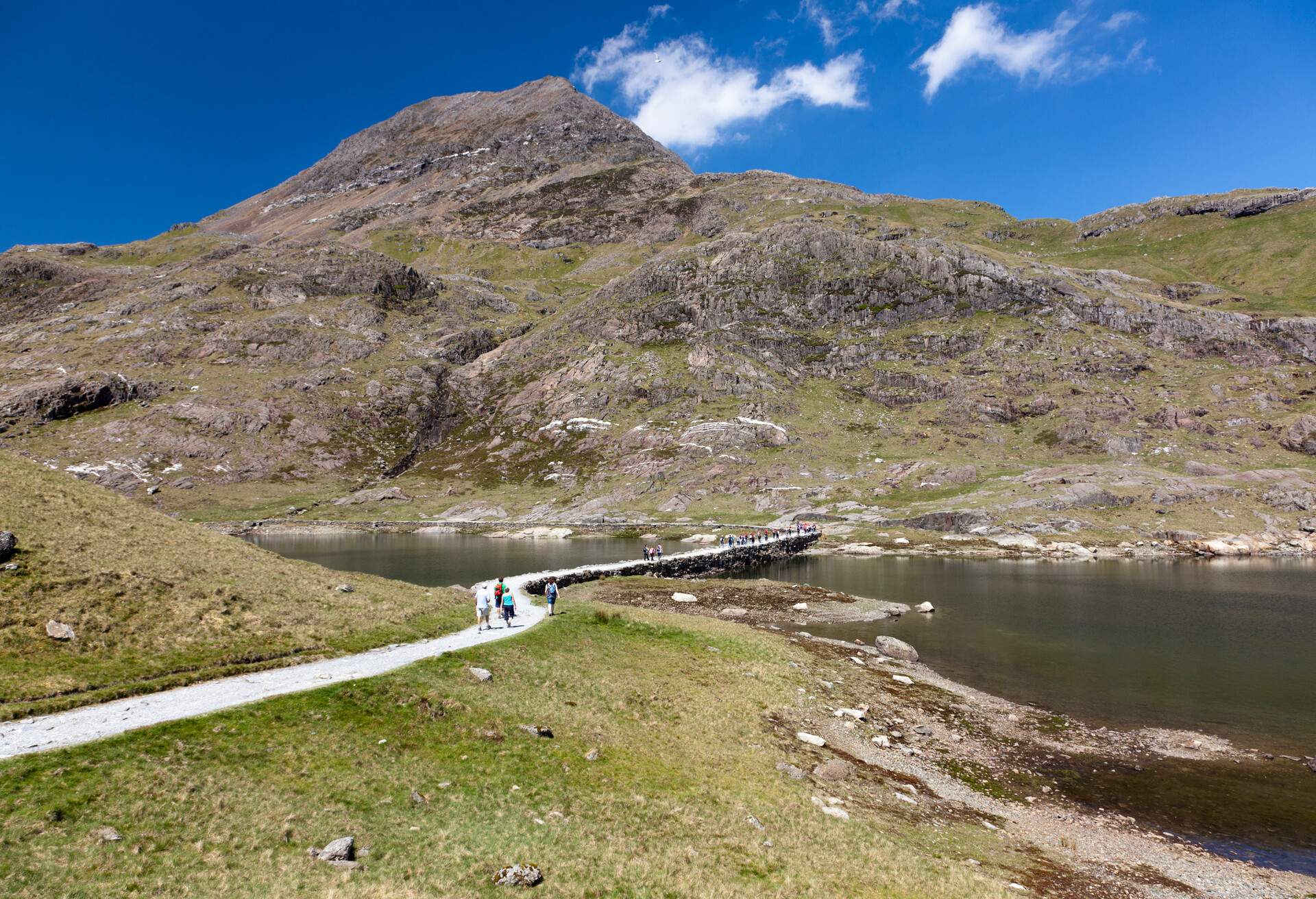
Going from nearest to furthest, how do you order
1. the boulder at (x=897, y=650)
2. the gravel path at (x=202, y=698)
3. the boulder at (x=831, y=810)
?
the gravel path at (x=202, y=698) < the boulder at (x=831, y=810) < the boulder at (x=897, y=650)

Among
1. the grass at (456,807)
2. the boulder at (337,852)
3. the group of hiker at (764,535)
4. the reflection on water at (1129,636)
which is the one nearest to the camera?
the grass at (456,807)

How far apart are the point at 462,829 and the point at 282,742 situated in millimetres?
7156

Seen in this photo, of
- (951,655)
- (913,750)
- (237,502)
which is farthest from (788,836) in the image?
(237,502)

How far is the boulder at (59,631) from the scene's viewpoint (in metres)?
24.8

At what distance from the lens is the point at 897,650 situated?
48500 mm

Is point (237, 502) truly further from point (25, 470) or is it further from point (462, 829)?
point (462, 829)

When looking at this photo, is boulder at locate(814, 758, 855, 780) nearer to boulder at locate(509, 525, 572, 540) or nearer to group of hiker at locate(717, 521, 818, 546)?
group of hiker at locate(717, 521, 818, 546)

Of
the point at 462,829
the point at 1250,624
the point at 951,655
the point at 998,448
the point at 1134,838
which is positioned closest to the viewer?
the point at 462,829

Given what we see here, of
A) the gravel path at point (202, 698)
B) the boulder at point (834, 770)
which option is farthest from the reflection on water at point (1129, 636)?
the gravel path at point (202, 698)

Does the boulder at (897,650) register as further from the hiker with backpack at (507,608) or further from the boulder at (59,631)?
the boulder at (59,631)

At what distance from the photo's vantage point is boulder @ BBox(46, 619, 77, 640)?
2477cm

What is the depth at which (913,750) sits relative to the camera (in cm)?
3020

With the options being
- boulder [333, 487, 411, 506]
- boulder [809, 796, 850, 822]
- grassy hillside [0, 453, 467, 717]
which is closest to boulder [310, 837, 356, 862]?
grassy hillside [0, 453, 467, 717]

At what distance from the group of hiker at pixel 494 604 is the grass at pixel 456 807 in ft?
33.9
